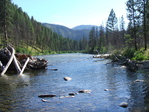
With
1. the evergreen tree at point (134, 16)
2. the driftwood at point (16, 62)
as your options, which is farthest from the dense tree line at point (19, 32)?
the evergreen tree at point (134, 16)

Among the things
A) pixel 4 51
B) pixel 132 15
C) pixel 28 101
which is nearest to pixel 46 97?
pixel 28 101

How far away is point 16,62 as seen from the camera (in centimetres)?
2175

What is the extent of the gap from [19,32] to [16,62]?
316 feet

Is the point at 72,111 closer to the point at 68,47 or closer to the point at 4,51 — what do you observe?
the point at 4,51

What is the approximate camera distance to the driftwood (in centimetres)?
2141

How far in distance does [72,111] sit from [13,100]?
171 inches

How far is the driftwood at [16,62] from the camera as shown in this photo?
21409 millimetres

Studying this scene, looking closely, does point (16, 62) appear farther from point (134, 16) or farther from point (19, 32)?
point (19, 32)

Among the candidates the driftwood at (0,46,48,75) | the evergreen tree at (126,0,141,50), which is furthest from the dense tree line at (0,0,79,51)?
the evergreen tree at (126,0,141,50)

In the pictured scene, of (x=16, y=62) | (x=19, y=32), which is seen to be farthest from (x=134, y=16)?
(x=19, y=32)

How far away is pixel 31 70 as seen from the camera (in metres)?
25.3

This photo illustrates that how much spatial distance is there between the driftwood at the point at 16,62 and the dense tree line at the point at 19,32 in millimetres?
10950

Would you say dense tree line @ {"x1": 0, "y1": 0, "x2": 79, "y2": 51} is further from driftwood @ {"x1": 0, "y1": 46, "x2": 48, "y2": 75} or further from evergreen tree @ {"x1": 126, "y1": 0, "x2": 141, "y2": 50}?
evergreen tree @ {"x1": 126, "y1": 0, "x2": 141, "y2": 50}

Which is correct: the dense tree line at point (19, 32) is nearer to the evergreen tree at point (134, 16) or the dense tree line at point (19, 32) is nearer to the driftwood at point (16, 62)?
the driftwood at point (16, 62)
